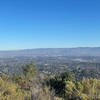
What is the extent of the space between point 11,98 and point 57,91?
11.2 meters

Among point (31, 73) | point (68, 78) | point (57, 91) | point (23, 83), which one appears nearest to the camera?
point (57, 91)

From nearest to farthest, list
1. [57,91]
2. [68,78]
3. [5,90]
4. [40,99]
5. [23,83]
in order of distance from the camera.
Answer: [40,99] → [5,90] → [57,91] → [68,78] → [23,83]

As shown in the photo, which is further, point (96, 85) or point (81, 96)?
point (96, 85)

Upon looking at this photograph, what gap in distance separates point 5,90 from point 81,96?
790 centimetres

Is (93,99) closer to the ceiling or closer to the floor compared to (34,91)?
closer to the floor

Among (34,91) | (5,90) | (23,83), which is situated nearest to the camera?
(34,91)

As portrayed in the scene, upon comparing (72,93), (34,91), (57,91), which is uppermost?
(34,91)

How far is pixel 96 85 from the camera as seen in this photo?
18484 millimetres

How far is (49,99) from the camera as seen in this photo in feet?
42.1

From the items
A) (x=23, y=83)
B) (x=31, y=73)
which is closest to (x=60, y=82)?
(x=23, y=83)

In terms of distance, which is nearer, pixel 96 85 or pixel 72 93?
pixel 72 93

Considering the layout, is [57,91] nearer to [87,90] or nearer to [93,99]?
[87,90]

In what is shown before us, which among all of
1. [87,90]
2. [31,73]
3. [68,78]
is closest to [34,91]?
[87,90]

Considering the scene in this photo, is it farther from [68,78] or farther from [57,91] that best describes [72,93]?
[68,78]
